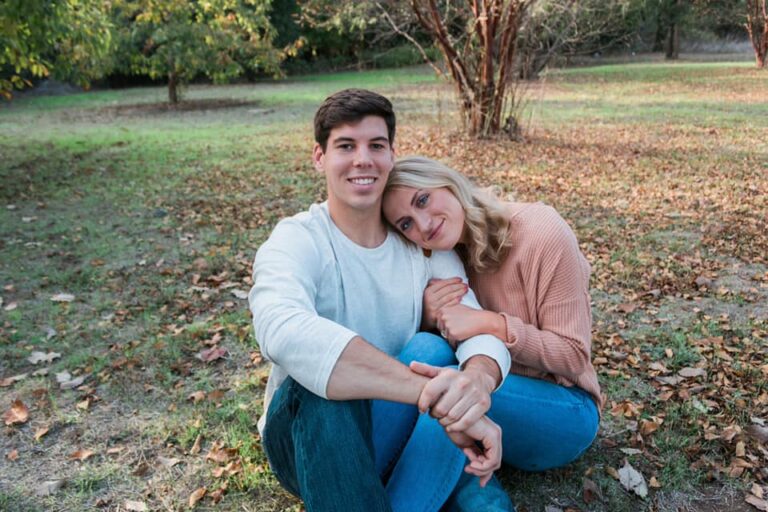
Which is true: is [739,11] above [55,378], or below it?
above

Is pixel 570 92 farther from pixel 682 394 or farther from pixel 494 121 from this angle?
pixel 682 394

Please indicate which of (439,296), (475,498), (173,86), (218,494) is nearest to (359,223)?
(439,296)

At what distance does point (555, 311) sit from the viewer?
2.29m

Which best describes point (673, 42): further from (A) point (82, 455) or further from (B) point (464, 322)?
(A) point (82, 455)

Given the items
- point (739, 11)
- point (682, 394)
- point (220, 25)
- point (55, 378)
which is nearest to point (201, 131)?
point (220, 25)

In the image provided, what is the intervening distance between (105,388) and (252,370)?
0.79m

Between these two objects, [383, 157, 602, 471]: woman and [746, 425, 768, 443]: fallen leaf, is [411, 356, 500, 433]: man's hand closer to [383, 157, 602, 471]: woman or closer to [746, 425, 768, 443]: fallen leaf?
[383, 157, 602, 471]: woman

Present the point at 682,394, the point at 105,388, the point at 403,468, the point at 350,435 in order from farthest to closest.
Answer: the point at 105,388 → the point at 682,394 → the point at 403,468 → the point at 350,435

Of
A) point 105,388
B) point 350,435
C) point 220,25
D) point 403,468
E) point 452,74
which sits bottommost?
point 105,388

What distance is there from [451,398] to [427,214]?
73 centimetres

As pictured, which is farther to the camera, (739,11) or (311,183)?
(739,11)

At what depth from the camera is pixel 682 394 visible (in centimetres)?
329

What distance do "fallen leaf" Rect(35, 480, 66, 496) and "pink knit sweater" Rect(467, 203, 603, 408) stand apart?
6.47 feet

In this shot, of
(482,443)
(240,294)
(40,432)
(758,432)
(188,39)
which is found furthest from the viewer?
(188,39)
